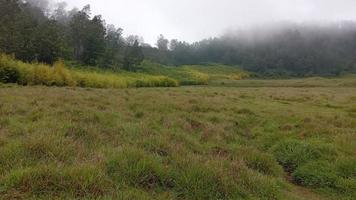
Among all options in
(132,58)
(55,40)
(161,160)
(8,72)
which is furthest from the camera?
(132,58)

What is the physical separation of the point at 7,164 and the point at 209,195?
4182 mm

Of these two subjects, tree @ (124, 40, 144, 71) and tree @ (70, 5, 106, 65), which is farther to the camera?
tree @ (124, 40, 144, 71)

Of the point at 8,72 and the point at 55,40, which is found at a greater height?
the point at 55,40

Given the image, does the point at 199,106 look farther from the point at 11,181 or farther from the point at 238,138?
the point at 11,181

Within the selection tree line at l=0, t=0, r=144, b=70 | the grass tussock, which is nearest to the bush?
the grass tussock

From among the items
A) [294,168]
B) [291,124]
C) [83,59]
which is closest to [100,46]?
[83,59]

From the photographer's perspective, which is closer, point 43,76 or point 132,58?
point 43,76

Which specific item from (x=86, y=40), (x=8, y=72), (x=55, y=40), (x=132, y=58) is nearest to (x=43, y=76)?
(x=8, y=72)

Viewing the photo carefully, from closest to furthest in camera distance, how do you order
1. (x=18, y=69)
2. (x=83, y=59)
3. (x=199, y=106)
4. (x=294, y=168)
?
(x=294, y=168) < (x=199, y=106) < (x=18, y=69) < (x=83, y=59)

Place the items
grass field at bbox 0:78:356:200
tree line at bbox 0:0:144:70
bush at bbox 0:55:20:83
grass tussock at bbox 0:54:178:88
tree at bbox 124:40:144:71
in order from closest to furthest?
grass field at bbox 0:78:356:200 → bush at bbox 0:55:20:83 → grass tussock at bbox 0:54:178:88 → tree line at bbox 0:0:144:70 → tree at bbox 124:40:144:71

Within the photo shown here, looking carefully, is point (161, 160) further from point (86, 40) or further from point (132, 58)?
point (132, 58)

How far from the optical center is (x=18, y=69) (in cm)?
4503

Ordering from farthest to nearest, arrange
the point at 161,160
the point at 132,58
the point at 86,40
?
the point at 132,58
the point at 86,40
the point at 161,160

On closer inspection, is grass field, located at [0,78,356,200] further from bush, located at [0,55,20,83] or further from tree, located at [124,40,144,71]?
tree, located at [124,40,144,71]
